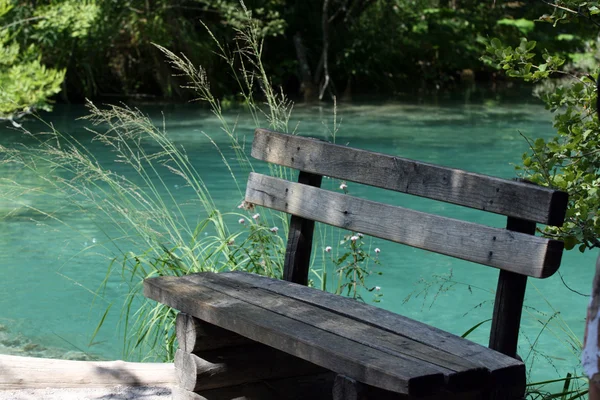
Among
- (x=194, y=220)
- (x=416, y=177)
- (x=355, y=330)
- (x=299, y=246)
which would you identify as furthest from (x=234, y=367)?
(x=194, y=220)

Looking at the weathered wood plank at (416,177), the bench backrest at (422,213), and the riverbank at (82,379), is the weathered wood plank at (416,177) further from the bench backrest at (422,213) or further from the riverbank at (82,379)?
the riverbank at (82,379)

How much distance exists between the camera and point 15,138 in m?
11.7

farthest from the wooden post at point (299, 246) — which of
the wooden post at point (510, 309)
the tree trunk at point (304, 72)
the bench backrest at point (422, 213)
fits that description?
the tree trunk at point (304, 72)

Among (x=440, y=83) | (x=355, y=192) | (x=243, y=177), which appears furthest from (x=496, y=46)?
(x=440, y=83)

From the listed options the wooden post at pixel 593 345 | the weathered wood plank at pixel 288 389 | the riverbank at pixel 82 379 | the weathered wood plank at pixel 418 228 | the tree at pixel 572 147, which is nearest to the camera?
the wooden post at pixel 593 345

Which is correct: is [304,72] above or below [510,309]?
above

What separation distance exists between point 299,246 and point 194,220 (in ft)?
13.4

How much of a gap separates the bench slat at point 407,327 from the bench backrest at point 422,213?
0.16 m

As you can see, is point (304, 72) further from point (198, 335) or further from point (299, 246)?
point (198, 335)

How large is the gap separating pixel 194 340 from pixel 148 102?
14.1m

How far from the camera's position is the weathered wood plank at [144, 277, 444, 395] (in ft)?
6.63

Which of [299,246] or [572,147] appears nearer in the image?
[572,147]

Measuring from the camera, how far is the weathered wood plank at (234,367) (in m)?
2.81

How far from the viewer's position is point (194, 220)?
7.13 meters
